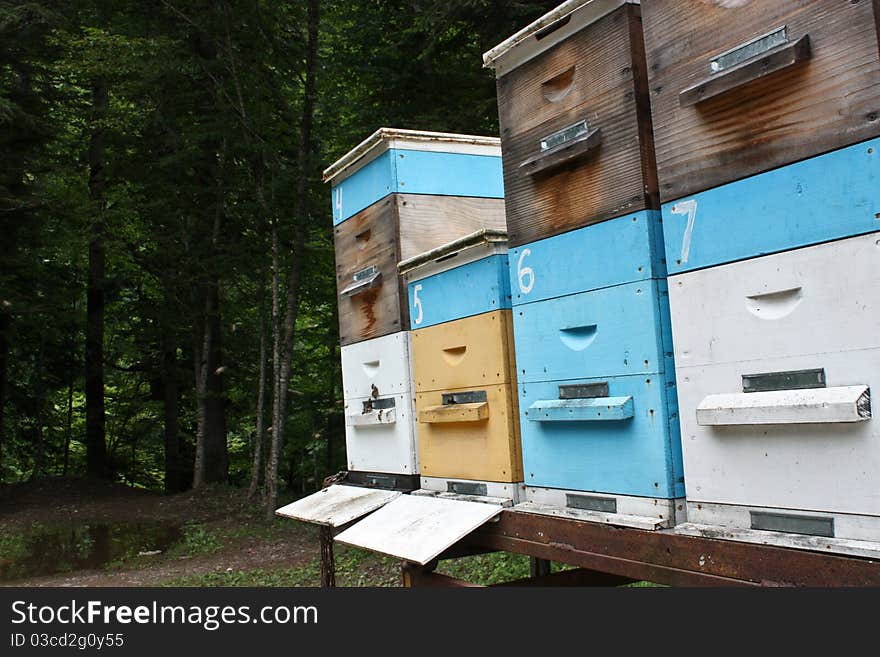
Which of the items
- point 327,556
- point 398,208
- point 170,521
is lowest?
point 170,521

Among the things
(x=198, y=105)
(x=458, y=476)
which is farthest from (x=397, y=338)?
(x=198, y=105)

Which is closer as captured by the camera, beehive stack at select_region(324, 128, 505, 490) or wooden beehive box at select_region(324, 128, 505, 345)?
beehive stack at select_region(324, 128, 505, 490)

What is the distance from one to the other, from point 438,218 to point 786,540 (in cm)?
239

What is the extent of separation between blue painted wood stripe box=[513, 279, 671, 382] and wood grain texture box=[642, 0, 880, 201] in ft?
1.05

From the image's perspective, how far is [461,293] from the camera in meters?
3.09

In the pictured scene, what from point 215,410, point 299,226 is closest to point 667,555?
point 299,226

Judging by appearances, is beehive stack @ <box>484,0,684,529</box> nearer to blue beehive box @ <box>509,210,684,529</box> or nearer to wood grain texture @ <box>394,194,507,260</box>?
blue beehive box @ <box>509,210,684,529</box>

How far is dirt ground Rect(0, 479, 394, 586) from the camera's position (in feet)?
27.2

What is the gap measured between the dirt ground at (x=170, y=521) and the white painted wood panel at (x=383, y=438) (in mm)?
3756

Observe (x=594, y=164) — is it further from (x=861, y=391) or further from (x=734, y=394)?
(x=861, y=391)

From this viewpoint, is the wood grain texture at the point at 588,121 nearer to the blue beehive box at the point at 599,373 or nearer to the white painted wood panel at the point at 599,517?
the blue beehive box at the point at 599,373

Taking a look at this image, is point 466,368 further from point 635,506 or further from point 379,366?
point 635,506

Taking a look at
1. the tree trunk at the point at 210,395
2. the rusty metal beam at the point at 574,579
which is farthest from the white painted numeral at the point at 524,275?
the tree trunk at the point at 210,395

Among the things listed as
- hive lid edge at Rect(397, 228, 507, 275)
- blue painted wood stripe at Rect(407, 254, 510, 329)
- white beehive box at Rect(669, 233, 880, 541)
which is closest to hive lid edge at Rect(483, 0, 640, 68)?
hive lid edge at Rect(397, 228, 507, 275)
